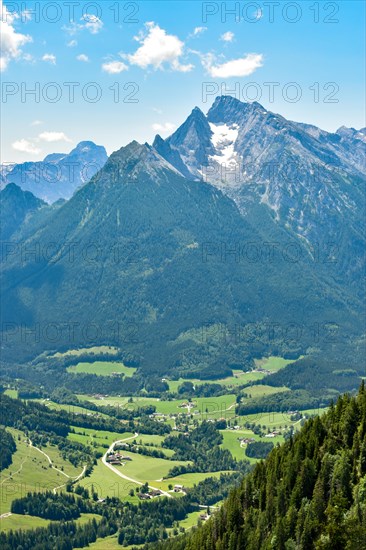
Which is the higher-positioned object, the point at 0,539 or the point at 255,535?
the point at 255,535

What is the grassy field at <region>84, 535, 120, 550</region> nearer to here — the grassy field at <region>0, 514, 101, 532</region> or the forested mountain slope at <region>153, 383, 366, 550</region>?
the grassy field at <region>0, 514, 101, 532</region>

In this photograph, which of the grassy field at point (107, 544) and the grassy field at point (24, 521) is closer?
the grassy field at point (107, 544)

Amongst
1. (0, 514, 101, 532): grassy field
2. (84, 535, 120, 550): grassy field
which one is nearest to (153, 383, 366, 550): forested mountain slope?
(84, 535, 120, 550): grassy field

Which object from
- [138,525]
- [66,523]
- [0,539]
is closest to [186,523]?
[138,525]

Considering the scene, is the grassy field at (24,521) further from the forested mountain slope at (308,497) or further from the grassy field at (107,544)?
the forested mountain slope at (308,497)

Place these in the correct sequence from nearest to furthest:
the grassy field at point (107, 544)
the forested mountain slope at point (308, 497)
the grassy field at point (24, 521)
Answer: the forested mountain slope at point (308, 497), the grassy field at point (107, 544), the grassy field at point (24, 521)

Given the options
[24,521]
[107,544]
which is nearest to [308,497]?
[107,544]

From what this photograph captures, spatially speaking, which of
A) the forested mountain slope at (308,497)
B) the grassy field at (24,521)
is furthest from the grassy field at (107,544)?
the forested mountain slope at (308,497)

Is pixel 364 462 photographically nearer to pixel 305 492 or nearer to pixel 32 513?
pixel 305 492

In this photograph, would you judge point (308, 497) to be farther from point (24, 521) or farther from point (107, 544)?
point (24, 521)
